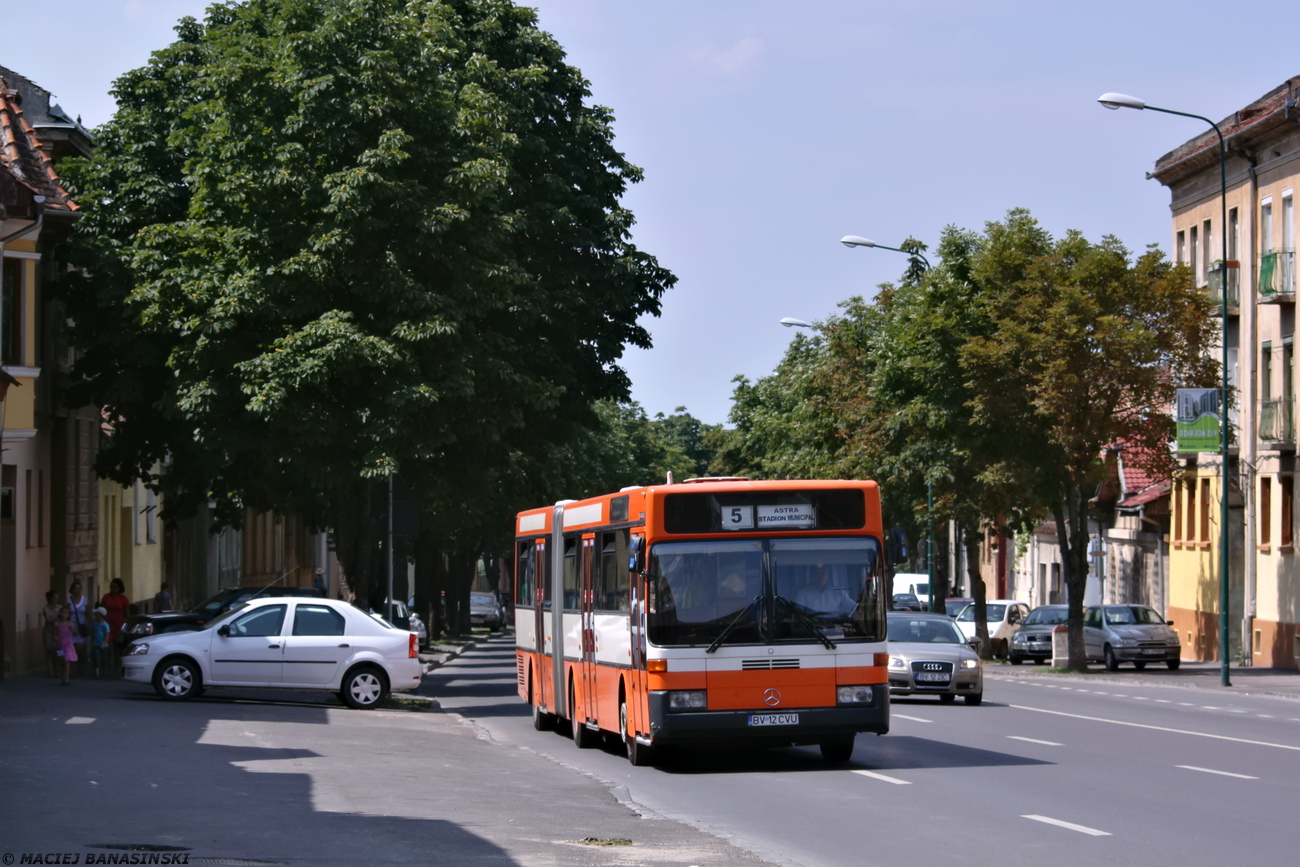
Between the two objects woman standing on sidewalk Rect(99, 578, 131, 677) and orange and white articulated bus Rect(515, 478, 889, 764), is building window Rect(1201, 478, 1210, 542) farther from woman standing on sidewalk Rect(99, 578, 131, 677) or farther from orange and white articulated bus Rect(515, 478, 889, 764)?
orange and white articulated bus Rect(515, 478, 889, 764)

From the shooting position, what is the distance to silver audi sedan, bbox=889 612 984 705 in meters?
28.6

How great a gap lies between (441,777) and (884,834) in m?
5.53

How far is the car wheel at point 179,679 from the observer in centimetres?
2706

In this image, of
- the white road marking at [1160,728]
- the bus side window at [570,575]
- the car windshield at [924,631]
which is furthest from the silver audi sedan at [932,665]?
the bus side window at [570,575]

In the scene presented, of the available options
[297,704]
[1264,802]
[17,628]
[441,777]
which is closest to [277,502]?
[17,628]

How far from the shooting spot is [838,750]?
18484 mm

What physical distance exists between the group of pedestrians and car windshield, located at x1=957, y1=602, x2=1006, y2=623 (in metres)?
28.2

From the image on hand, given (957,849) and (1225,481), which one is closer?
(957,849)

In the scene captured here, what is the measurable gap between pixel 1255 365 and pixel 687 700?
3410 cm

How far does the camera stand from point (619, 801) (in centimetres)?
1521

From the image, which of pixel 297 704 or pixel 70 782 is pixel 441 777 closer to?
pixel 70 782

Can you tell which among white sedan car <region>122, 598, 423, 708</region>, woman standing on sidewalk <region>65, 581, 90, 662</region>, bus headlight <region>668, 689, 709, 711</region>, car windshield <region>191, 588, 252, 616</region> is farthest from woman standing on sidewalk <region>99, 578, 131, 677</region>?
bus headlight <region>668, 689, 709, 711</region>

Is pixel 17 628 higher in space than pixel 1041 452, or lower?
lower

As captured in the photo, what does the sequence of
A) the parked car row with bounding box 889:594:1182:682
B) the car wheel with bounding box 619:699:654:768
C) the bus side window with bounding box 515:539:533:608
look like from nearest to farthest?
the car wheel with bounding box 619:699:654:768 < the bus side window with bounding box 515:539:533:608 < the parked car row with bounding box 889:594:1182:682
